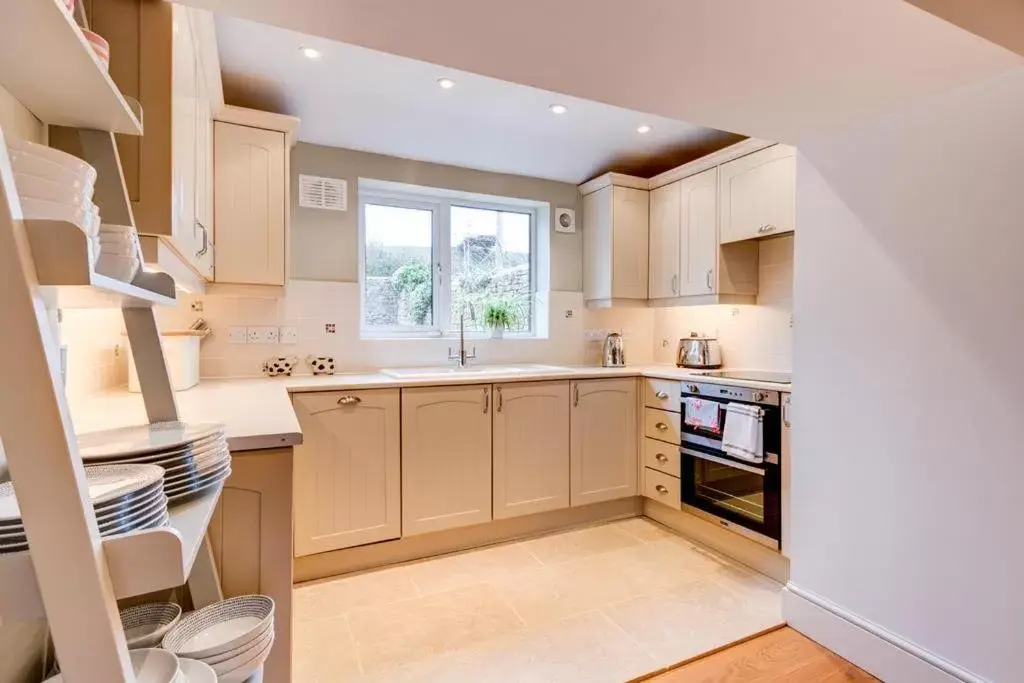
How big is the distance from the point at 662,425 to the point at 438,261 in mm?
1778

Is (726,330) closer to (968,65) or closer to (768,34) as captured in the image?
(968,65)

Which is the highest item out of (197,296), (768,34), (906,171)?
(768,34)

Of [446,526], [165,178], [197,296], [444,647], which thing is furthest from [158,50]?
[446,526]

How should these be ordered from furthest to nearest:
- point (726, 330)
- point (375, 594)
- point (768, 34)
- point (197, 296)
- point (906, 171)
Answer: point (726, 330), point (197, 296), point (375, 594), point (906, 171), point (768, 34)

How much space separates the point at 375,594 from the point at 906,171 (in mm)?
2633

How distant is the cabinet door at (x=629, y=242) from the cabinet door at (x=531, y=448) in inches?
37.0

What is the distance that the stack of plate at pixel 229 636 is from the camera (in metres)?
1.00

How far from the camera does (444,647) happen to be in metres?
1.90

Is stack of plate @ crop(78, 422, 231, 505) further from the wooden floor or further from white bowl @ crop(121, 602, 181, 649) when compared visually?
the wooden floor

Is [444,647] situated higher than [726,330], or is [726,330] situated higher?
[726,330]

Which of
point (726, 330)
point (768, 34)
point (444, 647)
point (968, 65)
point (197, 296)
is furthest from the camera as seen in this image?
point (726, 330)

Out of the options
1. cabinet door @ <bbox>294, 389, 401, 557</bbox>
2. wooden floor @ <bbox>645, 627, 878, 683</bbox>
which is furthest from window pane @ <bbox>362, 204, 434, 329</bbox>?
wooden floor @ <bbox>645, 627, 878, 683</bbox>

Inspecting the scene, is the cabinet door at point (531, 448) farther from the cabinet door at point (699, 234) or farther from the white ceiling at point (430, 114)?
the white ceiling at point (430, 114)

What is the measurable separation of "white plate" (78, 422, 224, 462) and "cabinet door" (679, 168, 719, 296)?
2767mm
